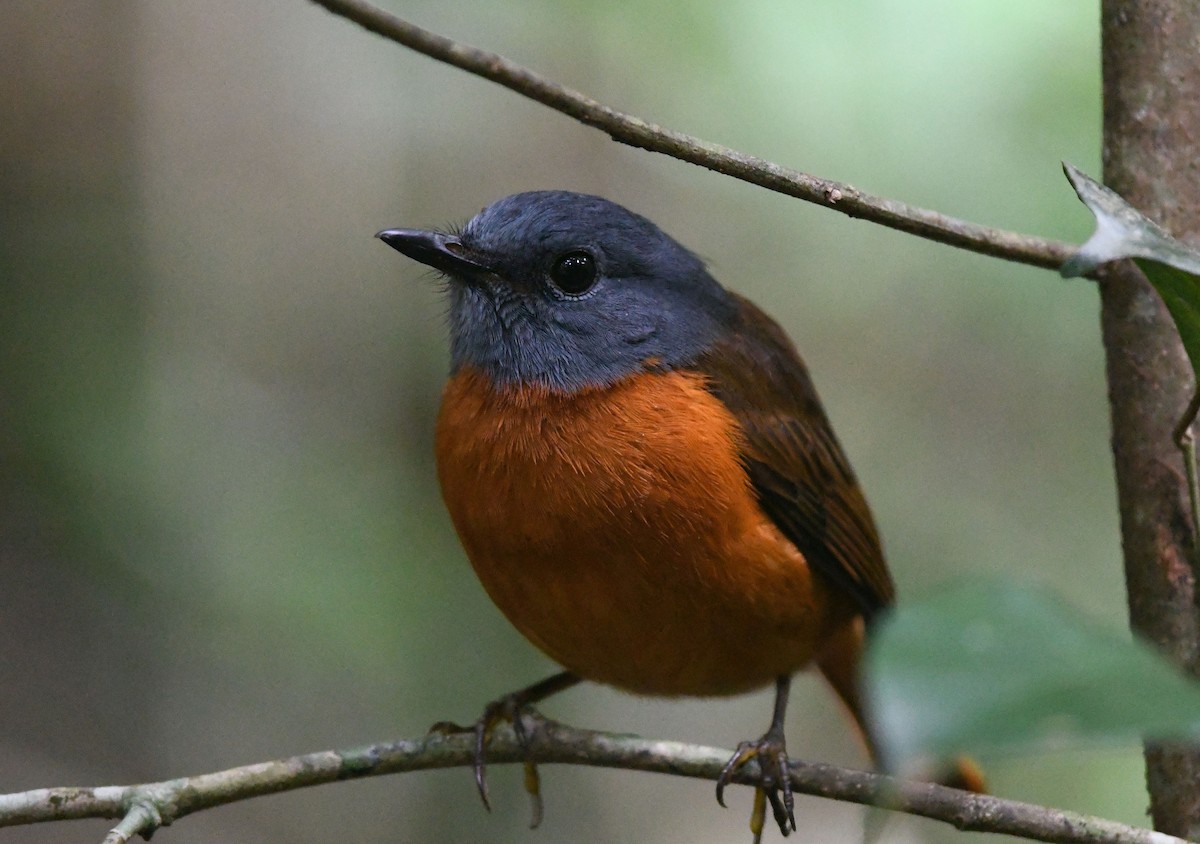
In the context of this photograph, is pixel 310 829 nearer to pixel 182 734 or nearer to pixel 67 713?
pixel 182 734

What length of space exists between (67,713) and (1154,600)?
198 inches

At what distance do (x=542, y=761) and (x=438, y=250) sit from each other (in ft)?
4.55

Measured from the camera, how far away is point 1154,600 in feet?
9.11

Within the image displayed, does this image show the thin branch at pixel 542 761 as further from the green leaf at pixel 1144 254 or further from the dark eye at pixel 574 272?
the dark eye at pixel 574 272

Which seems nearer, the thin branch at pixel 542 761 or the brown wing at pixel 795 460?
the thin branch at pixel 542 761

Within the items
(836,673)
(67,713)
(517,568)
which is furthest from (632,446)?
(67,713)

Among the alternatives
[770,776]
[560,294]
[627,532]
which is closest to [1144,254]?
[627,532]

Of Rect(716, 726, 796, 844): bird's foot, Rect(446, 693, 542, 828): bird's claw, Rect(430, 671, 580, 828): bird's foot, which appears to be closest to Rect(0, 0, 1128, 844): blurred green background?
Rect(430, 671, 580, 828): bird's foot

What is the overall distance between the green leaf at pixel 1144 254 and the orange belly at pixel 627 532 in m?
1.38

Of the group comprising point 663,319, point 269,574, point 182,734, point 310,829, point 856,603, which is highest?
point 663,319

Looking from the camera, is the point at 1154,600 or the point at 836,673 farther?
the point at 836,673

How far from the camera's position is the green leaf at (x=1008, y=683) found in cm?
93

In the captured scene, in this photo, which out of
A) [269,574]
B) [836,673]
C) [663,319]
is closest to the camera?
[663,319]

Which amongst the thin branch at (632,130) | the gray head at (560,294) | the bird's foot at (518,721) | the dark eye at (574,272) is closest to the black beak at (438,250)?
the gray head at (560,294)
